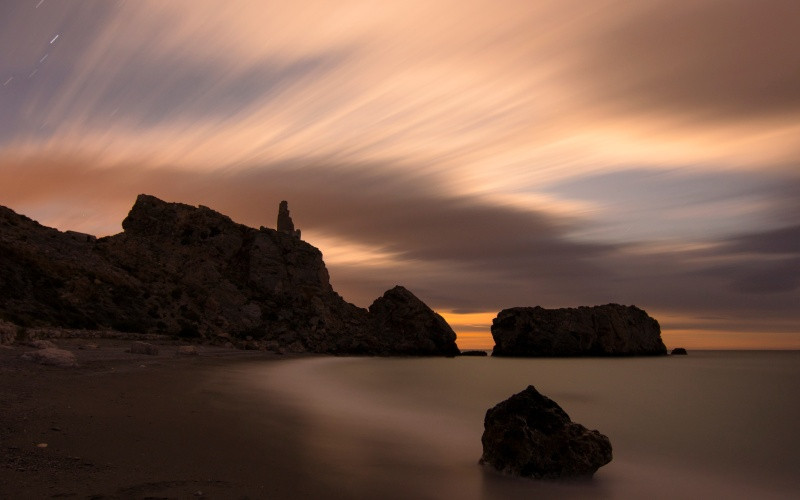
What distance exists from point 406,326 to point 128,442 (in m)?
101

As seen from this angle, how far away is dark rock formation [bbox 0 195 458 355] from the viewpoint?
57.9 m

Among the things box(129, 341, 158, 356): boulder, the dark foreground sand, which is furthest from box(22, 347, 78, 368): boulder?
box(129, 341, 158, 356): boulder

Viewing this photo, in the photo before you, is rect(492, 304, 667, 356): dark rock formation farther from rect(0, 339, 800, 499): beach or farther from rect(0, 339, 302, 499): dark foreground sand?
rect(0, 339, 302, 499): dark foreground sand

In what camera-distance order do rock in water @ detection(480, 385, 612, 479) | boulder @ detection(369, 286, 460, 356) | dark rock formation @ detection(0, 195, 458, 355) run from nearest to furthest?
1. rock in water @ detection(480, 385, 612, 479)
2. dark rock formation @ detection(0, 195, 458, 355)
3. boulder @ detection(369, 286, 460, 356)

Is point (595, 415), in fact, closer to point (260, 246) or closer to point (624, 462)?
point (624, 462)

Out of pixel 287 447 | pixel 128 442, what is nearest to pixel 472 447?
pixel 287 447

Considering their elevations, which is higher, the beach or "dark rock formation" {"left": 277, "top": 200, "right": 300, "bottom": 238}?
"dark rock formation" {"left": 277, "top": 200, "right": 300, "bottom": 238}

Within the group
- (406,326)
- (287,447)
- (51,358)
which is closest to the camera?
(287,447)

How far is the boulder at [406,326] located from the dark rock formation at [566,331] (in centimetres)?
1576

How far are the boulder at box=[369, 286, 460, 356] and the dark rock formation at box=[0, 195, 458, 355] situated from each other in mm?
208

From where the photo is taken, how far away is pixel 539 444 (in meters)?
9.48

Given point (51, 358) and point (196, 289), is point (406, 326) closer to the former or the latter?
point (196, 289)

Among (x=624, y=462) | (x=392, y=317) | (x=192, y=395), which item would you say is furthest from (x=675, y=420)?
(x=392, y=317)

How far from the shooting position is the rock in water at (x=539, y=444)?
9.42 metres
